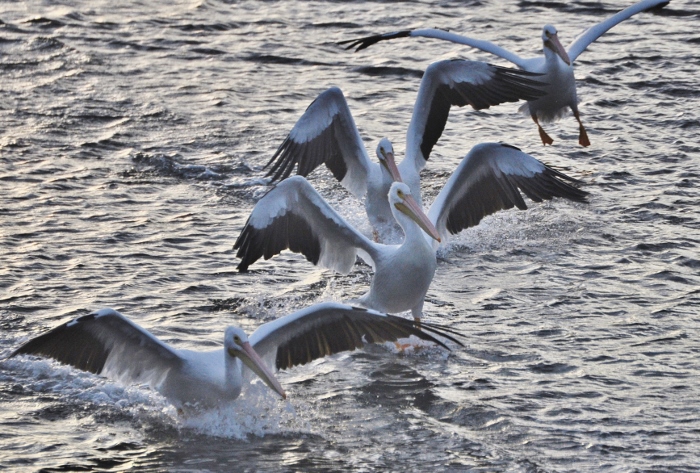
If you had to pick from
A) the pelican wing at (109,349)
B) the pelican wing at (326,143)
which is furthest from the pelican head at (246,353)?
the pelican wing at (326,143)

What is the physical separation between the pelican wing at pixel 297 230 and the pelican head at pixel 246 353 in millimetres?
1281

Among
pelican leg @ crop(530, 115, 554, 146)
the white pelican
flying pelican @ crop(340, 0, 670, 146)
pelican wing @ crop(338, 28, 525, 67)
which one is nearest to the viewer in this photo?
the white pelican

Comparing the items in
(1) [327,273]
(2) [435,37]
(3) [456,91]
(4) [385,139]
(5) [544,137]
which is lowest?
(1) [327,273]

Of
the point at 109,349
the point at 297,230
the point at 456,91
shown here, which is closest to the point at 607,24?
the point at 456,91

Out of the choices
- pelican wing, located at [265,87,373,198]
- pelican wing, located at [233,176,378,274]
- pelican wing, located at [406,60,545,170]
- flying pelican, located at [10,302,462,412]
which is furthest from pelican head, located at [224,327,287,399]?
pelican wing, located at [406,60,545,170]

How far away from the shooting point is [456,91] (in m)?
9.05

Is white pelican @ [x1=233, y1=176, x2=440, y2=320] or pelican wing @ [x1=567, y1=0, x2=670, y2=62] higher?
pelican wing @ [x1=567, y1=0, x2=670, y2=62]

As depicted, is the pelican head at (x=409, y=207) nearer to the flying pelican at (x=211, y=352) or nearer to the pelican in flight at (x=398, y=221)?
the pelican in flight at (x=398, y=221)

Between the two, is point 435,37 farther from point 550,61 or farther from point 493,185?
point 493,185

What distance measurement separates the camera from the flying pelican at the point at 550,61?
990 centimetres

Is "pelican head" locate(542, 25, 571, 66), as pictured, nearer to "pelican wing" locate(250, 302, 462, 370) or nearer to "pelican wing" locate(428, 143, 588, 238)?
"pelican wing" locate(428, 143, 588, 238)

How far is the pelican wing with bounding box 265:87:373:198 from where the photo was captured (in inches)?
364

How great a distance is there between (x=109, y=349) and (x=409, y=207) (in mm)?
2197

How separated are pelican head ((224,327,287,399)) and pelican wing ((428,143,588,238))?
7.11 ft
